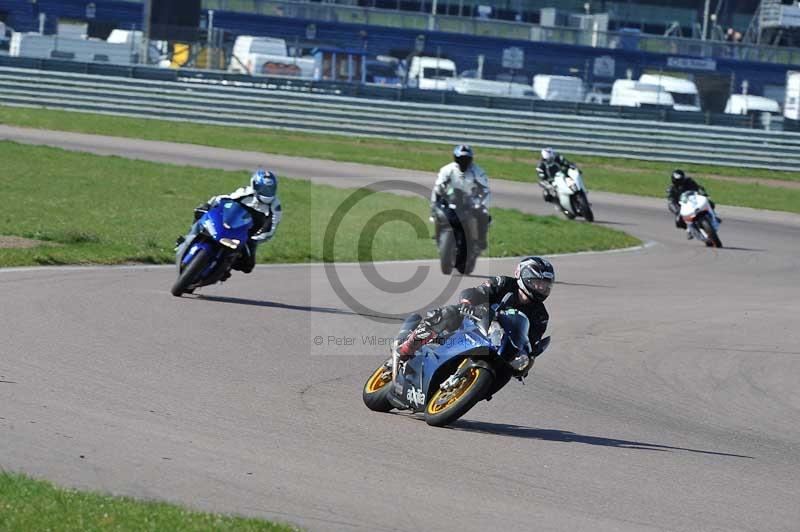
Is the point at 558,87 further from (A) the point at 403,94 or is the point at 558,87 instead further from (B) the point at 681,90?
(A) the point at 403,94

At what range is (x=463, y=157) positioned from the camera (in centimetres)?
1747

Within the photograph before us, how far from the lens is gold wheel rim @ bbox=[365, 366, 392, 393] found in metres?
8.76

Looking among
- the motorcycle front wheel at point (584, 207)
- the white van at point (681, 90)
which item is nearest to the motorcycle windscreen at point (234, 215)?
the motorcycle front wheel at point (584, 207)

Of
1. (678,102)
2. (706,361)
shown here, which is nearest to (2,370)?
(706,361)

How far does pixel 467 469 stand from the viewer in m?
7.08

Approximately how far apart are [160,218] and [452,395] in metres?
13.0

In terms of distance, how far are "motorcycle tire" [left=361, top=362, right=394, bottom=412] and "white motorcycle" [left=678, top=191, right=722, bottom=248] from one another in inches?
626

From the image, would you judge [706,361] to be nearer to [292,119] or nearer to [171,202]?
[171,202]

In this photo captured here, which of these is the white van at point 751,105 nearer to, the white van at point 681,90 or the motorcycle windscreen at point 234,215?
the white van at point 681,90

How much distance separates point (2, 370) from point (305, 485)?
3110mm

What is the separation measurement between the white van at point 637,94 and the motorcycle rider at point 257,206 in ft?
111

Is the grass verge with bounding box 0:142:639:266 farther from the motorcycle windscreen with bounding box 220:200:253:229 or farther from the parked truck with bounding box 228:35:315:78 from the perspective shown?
the parked truck with bounding box 228:35:315:78

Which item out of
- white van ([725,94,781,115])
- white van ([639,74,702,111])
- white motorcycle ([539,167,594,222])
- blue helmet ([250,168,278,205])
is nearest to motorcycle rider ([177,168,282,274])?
blue helmet ([250,168,278,205])

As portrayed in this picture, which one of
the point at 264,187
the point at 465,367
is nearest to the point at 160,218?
the point at 264,187
